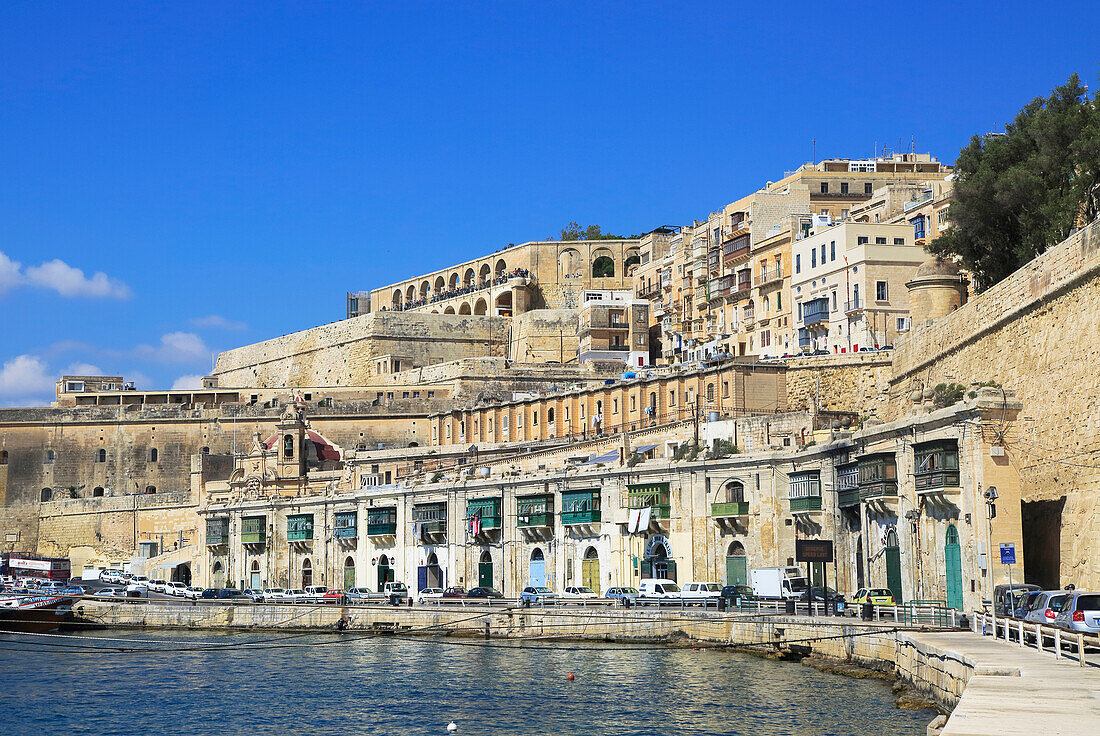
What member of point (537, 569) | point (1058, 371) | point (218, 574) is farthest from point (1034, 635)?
point (218, 574)

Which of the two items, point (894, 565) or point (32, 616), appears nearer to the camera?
point (894, 565)

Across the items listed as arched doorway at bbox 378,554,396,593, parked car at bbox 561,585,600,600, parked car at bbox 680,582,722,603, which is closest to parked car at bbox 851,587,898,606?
→ parked car at bbox 680,582,722,603

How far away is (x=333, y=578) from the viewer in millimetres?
61281

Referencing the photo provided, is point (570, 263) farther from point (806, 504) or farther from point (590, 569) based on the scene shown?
point (806, 504)

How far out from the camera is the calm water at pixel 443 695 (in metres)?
27.6

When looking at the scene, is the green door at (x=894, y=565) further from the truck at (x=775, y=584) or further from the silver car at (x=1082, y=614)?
the silver car at (x=1082, y=614)

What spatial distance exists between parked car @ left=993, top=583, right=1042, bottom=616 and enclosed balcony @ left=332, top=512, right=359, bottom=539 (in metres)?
35.0

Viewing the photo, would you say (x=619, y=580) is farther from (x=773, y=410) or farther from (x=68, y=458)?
(x=68, y=458)

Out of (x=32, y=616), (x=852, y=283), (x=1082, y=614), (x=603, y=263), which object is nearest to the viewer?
(x=1082, y=614)

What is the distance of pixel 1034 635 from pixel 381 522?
3778cm

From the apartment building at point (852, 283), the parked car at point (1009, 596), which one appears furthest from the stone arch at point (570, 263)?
the parked car at point (1009, 596)

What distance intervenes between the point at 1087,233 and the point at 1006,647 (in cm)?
1041

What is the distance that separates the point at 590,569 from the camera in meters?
49.8

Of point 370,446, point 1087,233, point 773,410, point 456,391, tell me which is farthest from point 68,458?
point 1087,233
